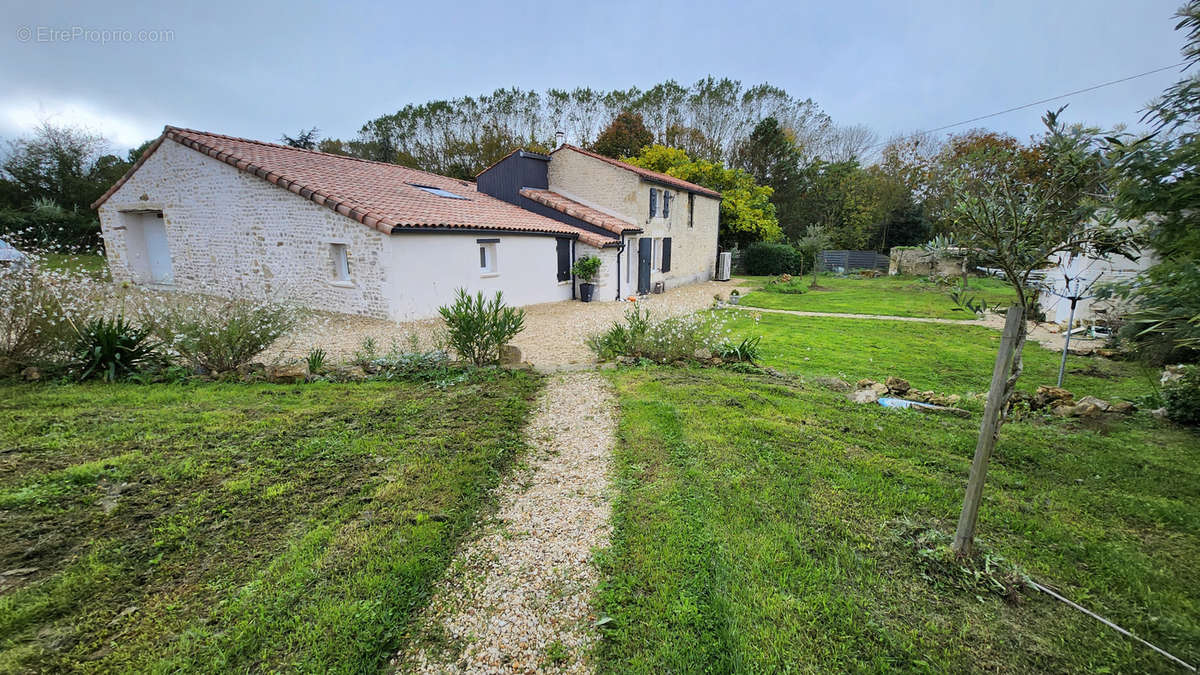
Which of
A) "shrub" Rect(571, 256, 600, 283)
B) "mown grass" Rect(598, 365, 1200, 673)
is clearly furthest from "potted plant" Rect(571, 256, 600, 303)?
"mown grass" Rect(598, 365, 1200, 673)

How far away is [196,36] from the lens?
422 inches

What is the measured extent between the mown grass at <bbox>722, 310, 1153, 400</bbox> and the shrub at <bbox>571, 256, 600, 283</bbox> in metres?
5.49

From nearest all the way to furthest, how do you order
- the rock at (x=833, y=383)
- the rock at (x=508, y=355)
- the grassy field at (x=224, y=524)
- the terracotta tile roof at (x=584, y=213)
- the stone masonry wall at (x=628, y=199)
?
the grassy field at (x=224, y=524) → the rock at (x=833, y=383) → the rock at (x=508, y=355) → the terracotta tile roof at (x=584, y=213) → the stone masonry wall at (x=628, y=199)

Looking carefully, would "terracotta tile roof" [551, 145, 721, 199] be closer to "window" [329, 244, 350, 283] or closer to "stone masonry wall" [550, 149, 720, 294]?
"stone masonry wall" [550, 149, 720, 294]

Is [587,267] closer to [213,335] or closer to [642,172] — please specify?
[642,172]

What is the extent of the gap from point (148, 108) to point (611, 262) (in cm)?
1355

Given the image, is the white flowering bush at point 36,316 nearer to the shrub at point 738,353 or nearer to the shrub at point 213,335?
the shrub at point 213,335

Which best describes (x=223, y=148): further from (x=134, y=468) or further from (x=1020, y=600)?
(x=1020, y=600)

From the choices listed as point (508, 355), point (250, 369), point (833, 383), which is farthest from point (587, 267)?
point (250, 369)

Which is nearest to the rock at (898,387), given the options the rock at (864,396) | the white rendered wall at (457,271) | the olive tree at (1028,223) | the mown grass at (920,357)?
the rock at (864,396)

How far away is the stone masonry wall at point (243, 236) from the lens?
1120 cm

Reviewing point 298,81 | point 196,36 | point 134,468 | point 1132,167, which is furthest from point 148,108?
point 1132,167

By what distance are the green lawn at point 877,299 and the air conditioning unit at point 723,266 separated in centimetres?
199

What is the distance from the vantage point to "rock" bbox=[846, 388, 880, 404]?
5.72 metres
